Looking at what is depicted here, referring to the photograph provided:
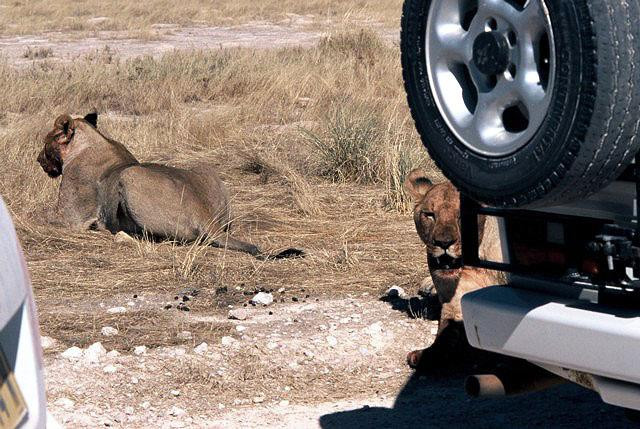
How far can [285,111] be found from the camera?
45.8ft

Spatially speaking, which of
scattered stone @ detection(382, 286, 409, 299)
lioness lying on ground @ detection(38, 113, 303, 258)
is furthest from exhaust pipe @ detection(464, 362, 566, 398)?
lioness lying on ground @ detection(38, 113, 303, 258)

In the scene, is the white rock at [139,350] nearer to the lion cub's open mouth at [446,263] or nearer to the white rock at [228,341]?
the white rock at [228,341]

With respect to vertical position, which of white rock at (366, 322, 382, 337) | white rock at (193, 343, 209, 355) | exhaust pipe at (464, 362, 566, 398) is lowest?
white rock at (366, 322, 382, 337)

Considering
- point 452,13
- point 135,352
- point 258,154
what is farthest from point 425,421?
point 258,154

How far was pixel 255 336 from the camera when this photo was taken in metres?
6.10

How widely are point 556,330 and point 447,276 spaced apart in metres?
2.13

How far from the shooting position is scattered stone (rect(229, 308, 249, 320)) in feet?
21.2

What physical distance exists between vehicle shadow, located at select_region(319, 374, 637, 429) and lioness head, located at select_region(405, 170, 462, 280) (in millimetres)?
572

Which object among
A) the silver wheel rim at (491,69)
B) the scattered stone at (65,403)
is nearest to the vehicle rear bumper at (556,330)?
the silver wheel rim at (491,69)

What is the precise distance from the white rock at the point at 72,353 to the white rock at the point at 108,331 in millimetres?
340

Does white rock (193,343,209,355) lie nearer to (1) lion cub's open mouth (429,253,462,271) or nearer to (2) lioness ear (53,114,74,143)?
(1) lion cub's open mouth (429,253,462,271)

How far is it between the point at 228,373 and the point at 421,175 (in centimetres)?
146

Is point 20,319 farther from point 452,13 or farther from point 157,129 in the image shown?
point 157,129

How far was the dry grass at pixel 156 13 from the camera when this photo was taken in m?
34.5
